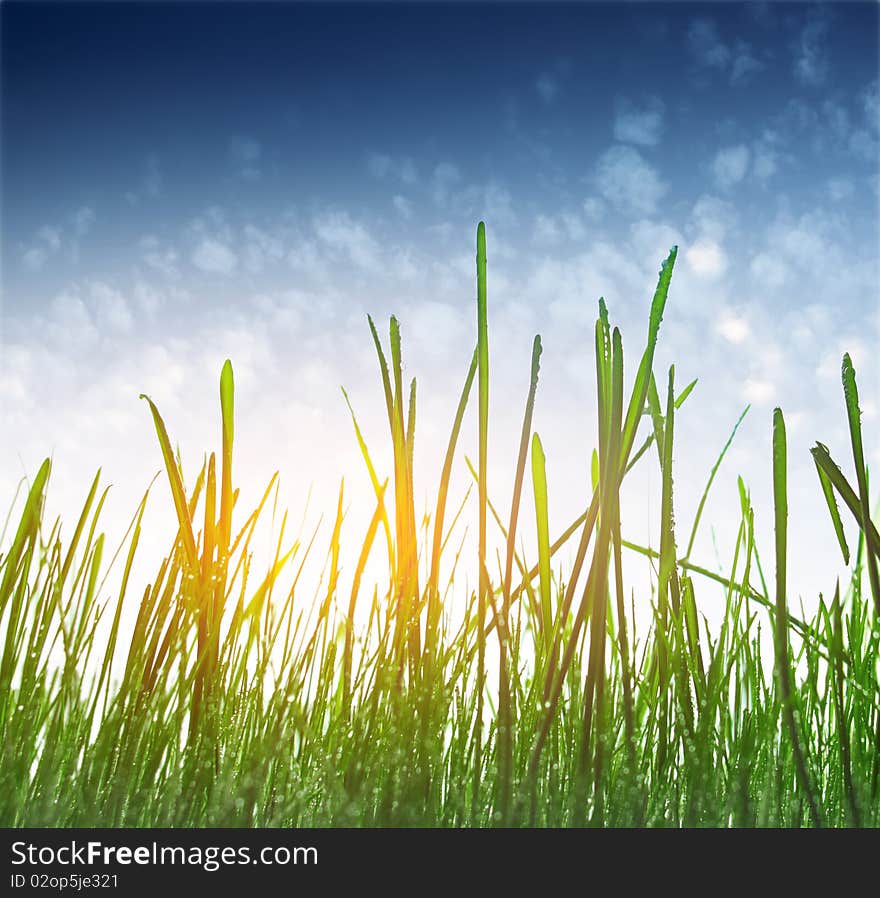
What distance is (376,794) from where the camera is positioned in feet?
2.35

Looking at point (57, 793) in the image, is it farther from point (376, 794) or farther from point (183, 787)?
point (376, 794)

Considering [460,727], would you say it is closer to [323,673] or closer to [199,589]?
[323,673]

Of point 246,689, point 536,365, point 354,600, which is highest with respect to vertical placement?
point 536,365

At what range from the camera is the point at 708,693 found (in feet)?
2.38

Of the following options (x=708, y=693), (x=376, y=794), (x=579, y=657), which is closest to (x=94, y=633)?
(x=376, y=794)

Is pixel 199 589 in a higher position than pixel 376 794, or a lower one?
higher

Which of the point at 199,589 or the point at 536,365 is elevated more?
the point at 536,365
